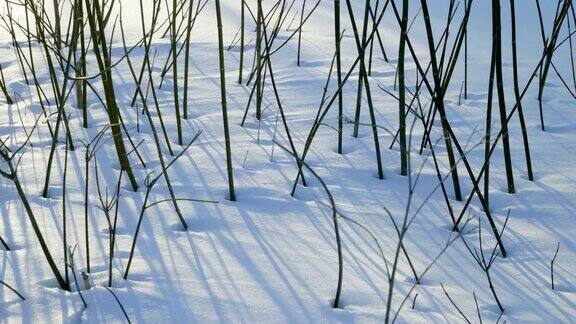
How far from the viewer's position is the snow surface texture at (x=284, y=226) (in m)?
1.16

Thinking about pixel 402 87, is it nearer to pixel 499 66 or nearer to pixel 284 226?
pixel 499 66

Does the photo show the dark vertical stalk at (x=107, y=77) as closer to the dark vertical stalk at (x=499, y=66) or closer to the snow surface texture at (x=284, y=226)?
the snow surface texture at (x=284, y=226)

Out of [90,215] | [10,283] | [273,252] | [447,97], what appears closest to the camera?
[10,283]

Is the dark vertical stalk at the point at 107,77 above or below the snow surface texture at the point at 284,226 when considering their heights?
above

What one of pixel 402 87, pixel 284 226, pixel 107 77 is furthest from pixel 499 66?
pixel 107 77

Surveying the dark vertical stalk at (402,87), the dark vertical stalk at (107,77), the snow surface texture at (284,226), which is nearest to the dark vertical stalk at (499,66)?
the snow surface texture at (284,226)

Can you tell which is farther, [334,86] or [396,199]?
[334,86]

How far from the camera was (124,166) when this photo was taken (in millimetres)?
1571

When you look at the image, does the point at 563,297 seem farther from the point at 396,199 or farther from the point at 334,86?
the point at 334,86

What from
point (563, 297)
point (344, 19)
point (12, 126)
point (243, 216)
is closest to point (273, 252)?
point (243, 216)

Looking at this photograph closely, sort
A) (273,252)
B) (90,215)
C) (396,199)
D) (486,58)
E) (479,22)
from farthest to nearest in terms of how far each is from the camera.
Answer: (479,22) → (486,58) → (396,199) → (90,215) → (273,252)

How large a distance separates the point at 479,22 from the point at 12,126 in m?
1.97

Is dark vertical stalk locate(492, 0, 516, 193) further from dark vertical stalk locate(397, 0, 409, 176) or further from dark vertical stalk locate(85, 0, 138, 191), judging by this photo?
dark vertical stalk locate(85, 0, 138, 191)

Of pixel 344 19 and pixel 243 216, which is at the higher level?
pixel 344 19
